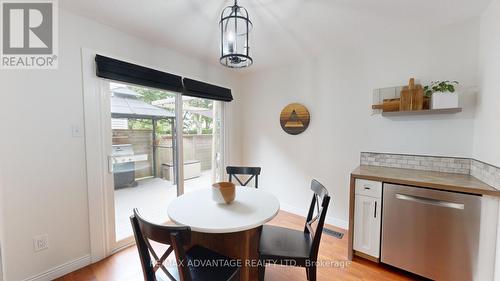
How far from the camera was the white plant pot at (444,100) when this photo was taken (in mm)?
1848

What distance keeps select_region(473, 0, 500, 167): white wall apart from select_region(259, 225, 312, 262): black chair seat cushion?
1.49m

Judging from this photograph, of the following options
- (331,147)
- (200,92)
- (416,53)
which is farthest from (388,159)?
(200,92)

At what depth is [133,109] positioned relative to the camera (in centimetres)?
236

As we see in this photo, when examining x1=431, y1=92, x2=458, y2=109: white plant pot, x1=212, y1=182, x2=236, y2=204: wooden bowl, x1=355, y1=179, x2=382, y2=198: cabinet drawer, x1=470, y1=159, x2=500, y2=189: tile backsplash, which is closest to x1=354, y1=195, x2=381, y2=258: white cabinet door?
x1=355, y1=179, x2=382, y2=198: cabinet drawer

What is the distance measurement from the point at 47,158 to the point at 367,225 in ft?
9.62

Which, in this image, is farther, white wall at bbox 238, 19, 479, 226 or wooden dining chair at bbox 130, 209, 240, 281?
white wall at bbox 238, 19, 479, 226

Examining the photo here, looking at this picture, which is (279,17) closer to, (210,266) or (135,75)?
(135,75)

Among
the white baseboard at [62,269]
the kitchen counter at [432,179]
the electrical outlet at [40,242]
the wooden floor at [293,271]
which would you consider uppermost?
the kitchen counter at [432,179]

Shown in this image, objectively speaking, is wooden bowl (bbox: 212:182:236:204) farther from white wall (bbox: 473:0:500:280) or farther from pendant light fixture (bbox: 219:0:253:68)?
white wall (bbox: 473:0:500:280)

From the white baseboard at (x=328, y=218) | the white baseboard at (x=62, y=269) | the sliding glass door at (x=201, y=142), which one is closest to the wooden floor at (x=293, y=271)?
the white baseboard at (x=62, y=269)

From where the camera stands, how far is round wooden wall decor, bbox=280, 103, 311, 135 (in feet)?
9.80

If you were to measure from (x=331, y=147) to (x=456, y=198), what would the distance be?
4.42 feet

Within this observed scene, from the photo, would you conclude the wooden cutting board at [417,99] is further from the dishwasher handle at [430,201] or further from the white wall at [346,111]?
the dishwasher handle at [430,201]

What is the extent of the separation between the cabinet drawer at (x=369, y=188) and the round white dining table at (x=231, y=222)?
36.9 inches
